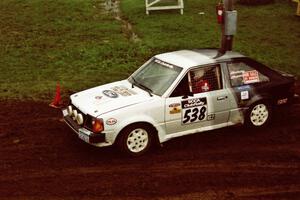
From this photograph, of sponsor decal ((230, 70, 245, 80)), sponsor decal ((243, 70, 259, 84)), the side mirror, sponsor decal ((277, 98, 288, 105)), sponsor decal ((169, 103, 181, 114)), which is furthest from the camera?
sponsor decal ((277, 98, 288, 105))

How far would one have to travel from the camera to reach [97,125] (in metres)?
7.84

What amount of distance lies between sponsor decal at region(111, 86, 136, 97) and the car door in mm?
708

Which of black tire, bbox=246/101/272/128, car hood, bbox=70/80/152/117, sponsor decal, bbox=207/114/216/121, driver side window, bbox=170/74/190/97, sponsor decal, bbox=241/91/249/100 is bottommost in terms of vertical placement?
black tire, bbox=246/101/272/128

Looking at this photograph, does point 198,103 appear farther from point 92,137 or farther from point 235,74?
point 92,137

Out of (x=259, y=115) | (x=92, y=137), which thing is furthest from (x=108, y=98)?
(x=259, y=115)

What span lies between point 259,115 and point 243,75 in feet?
2.94

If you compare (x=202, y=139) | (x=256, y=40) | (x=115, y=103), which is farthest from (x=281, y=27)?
(x=115, y=103)

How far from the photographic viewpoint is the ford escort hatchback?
7.98 metres

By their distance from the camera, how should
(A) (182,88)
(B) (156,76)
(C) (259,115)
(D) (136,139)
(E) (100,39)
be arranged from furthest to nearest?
1. (E) (100,39)
2. (C) (259,115)
3. (B) (156,76)
4. (A) (182,88)
5. (D) (136,139)

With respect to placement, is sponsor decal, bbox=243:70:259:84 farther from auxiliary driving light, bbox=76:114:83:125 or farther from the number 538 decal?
auxiliary driving light, bbox=76:114:83:125

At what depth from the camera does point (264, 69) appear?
9.30 metres

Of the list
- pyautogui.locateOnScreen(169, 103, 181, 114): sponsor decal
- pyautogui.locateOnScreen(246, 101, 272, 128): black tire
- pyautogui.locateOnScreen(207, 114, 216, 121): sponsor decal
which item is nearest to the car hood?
pyautogui.locateOnScreen(169, 103, 181, 114): sponsor decal

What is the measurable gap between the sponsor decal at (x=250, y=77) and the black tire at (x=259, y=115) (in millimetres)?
442

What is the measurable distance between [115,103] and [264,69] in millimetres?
3106
